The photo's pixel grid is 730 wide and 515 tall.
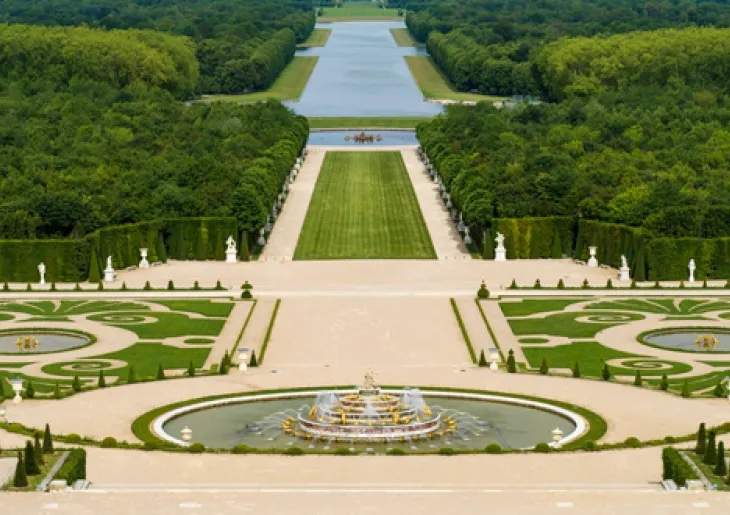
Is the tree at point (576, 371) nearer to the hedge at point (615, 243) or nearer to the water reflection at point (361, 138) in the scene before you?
the hedge at point (615, 243)

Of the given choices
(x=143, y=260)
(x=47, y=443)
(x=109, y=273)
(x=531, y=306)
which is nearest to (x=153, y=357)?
(x=531, y=306)

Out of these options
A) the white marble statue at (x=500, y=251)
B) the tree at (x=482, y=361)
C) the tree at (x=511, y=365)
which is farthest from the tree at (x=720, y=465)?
the white marble statue at (x=500, y=251)

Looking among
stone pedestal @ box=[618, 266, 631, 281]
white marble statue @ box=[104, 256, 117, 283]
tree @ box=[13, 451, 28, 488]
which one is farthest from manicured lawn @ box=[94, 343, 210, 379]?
stone pedestal @ box=[618, 266, 631, 281]

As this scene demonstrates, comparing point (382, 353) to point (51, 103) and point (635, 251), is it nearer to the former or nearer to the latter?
point (635, 251)

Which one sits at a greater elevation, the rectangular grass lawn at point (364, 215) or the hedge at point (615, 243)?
the hedge at point (615, 243)

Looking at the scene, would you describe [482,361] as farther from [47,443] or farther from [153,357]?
[47,443]

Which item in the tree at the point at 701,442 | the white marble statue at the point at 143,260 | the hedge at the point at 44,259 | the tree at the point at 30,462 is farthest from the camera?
the white marble statue at the point at 143,260
